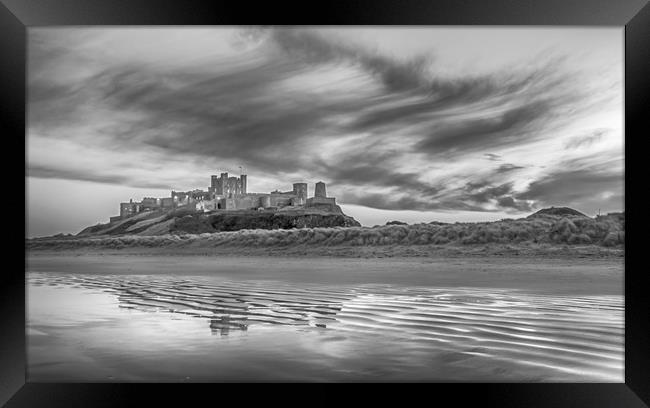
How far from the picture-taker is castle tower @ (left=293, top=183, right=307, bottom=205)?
3002 centimetres

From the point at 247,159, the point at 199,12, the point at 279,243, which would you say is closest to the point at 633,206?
the point at 199,12

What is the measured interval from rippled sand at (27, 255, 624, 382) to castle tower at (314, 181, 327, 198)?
2369cm

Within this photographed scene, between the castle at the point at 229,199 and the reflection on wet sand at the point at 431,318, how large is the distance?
73.1 feet

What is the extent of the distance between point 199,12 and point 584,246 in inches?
479

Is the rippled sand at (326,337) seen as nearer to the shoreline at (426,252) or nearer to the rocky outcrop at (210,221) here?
the shoreline at (426,252)

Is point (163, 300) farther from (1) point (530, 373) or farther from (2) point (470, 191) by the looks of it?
(2) point (470, 191)

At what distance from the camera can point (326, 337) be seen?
3293 mm

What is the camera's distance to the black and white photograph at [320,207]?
9.77 feet

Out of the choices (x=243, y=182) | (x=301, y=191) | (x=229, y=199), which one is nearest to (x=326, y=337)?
(x=301, y=191)

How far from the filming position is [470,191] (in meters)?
22.8

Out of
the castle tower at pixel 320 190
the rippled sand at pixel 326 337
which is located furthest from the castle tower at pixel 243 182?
the rippled sand at pixel 326 337

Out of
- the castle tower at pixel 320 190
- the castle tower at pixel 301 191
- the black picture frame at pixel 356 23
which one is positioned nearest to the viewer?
the black picture frame at pixel 356 23

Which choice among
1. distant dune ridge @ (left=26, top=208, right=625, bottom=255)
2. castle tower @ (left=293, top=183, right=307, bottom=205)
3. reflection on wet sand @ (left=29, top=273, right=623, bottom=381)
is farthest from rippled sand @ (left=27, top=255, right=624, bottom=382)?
castle tower @ (left=293, top=183, right=307, bottom=205)

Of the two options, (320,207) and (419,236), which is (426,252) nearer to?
(419,236)
